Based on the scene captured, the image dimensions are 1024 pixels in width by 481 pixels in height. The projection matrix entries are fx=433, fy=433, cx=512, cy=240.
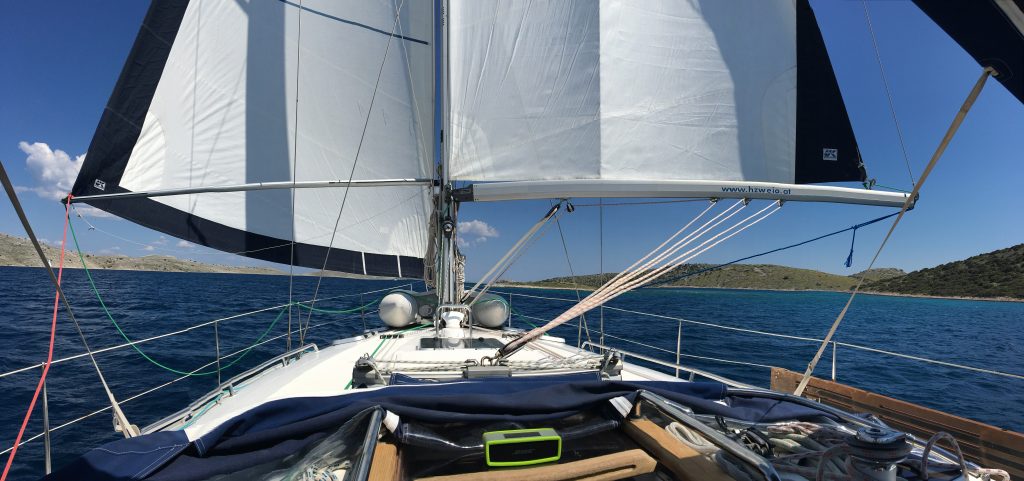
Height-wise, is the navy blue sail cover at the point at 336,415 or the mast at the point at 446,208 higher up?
the mast at the point at 446,208

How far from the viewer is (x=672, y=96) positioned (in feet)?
18.5

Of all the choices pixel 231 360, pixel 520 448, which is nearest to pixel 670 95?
pixel 520 448

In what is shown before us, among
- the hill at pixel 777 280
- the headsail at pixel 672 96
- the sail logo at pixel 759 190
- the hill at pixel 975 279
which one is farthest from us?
the hill at pixel 777 280

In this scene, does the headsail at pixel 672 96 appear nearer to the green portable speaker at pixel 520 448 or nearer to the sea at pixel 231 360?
the sea at pixel 231 360

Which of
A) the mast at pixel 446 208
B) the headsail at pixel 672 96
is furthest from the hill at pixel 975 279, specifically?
the mast at pixel 446 208

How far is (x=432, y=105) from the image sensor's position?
769 centimetres

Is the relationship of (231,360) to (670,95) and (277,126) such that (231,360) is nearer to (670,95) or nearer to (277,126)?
(277,126)

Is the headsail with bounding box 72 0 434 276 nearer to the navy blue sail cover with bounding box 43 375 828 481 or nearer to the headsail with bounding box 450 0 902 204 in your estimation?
the headsail with bounding box 450 0 902 204

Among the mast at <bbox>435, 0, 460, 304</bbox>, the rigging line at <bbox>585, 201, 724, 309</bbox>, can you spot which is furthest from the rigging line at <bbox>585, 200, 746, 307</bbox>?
the mast at <bbox>435, 0, 460, 304</bbox>

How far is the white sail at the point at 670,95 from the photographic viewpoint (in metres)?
5.58

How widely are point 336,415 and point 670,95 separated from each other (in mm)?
5397

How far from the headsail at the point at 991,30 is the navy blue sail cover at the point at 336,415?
1615 mm

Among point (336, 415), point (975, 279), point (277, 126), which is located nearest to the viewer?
point (336, 415)

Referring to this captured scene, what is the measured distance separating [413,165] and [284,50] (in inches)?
102
